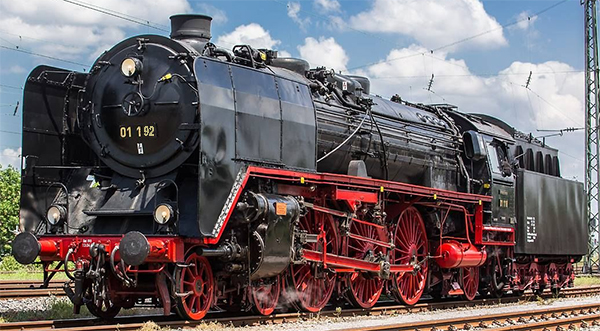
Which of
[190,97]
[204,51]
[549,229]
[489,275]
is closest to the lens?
[190,97]

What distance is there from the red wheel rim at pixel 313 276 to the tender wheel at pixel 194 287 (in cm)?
174

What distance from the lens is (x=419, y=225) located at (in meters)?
15.8

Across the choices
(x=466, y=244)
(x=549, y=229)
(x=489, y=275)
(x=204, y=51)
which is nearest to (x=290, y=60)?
(x=204, y=51)

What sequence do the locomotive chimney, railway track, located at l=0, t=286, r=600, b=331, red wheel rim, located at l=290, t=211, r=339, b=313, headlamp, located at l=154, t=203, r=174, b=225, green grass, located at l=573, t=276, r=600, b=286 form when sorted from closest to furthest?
1. railway track, located at l=0, t=286, r=600, b=331
2. headlamp, located at l=154, t=203, r=174, b=225
3. the locomotive chimney
4. red wheel rim, located at l=290, t=211, r=339, b=313
5. green grass, located at l=573, t=276, r=600, b=286

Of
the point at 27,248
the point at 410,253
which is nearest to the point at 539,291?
the point at 410,253

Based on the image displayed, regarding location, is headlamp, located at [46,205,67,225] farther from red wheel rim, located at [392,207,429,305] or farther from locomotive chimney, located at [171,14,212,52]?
red wheel rim, located at [392,207,429,305]

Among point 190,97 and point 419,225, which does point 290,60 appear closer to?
point 190,97

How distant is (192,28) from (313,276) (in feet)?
14.9

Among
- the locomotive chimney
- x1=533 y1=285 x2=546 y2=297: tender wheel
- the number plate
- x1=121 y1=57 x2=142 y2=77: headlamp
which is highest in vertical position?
the locomotive chimney

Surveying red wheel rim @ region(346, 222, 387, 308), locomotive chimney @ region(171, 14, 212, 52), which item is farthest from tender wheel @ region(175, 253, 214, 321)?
locomotive chimney @ region(171, 14, 212, 52)

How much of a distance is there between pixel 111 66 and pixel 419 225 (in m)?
7.43

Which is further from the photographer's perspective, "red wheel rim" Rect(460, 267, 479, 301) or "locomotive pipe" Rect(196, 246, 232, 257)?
"red wheel rim" Rect(460, 267, 479, 301)

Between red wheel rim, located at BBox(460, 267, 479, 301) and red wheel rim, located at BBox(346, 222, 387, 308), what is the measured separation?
10.2 ft

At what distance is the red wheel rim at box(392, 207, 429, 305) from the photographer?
14992 millimetres
